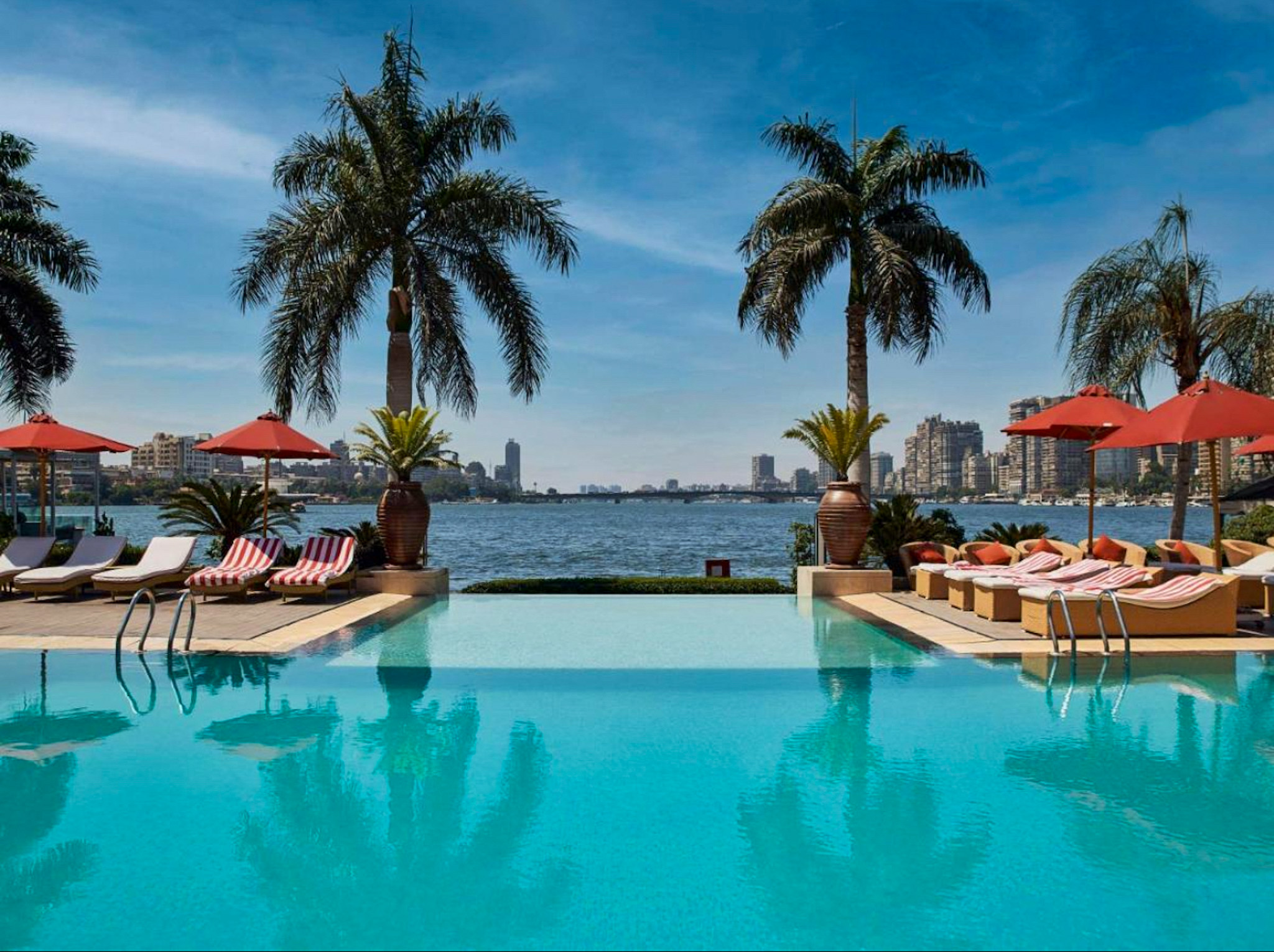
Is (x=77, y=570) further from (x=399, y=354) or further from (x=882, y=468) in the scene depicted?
(x=882, y=468)

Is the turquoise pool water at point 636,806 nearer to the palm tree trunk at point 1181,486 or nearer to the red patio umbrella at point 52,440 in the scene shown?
the red patio umbrella at point 52,440

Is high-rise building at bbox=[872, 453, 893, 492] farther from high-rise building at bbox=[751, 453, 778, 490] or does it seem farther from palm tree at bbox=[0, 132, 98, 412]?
palm tree at bbox=[0, 132, 98, 412]

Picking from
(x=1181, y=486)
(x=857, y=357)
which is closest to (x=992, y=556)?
(x=857, y=357)

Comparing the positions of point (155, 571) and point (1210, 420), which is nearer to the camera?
point (1210, 420)

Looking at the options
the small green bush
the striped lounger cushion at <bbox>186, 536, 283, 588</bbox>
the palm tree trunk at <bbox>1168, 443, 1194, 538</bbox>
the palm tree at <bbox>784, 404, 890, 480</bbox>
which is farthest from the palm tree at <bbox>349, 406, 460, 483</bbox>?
the small green bush

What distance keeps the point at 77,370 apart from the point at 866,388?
17999 mm

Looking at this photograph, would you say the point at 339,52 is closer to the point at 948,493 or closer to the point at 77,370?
the point at 77,370

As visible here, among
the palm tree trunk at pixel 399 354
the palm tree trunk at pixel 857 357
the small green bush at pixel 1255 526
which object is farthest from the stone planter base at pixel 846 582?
the small green bush at pixel 1255 526

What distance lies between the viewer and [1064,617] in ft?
34.1

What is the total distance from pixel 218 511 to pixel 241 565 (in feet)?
11.3

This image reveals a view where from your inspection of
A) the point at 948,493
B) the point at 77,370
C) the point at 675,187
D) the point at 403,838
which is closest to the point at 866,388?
the point at 675,187

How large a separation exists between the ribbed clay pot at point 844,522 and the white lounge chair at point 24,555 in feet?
42.9

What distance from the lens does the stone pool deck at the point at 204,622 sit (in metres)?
10.2

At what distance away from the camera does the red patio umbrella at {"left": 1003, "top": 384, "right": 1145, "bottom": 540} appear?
45.4 feet
